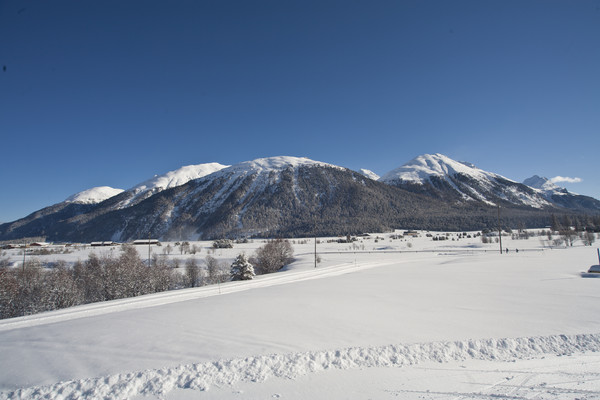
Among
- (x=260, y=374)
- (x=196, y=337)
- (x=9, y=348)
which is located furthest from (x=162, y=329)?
(x=260, y=374)

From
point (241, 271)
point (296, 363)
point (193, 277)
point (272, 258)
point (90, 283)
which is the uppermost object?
point (296, 363)

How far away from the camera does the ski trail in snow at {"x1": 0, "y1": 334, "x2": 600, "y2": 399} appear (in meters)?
7.23

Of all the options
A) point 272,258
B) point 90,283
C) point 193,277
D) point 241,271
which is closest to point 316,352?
point 241,271

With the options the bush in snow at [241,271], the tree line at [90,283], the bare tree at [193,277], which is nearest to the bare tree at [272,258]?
the tree line at [90,283]

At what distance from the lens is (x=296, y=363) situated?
839 centimetres

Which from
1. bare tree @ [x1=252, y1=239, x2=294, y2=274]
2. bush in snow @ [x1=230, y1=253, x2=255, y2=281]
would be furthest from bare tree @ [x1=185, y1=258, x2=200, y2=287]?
bare tree @ [x1=252, y1=239, x2=294, y2=274]

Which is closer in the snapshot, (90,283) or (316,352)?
(316,352)

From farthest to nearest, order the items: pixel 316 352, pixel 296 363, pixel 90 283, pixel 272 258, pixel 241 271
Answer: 1. pixel 272 258
2. pixel 90 283
3. pixel 241 271
4. pixel 316 352
5. pixel 296 363

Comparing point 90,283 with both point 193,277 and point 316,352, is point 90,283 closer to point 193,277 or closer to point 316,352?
point 193,277

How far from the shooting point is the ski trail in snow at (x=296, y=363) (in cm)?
723

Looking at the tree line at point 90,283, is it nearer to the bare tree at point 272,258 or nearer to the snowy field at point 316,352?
the bare tree at point 272,258

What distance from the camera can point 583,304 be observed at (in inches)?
560

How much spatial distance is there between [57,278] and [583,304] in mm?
50400

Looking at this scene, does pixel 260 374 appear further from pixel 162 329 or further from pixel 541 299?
pixel 541 299
